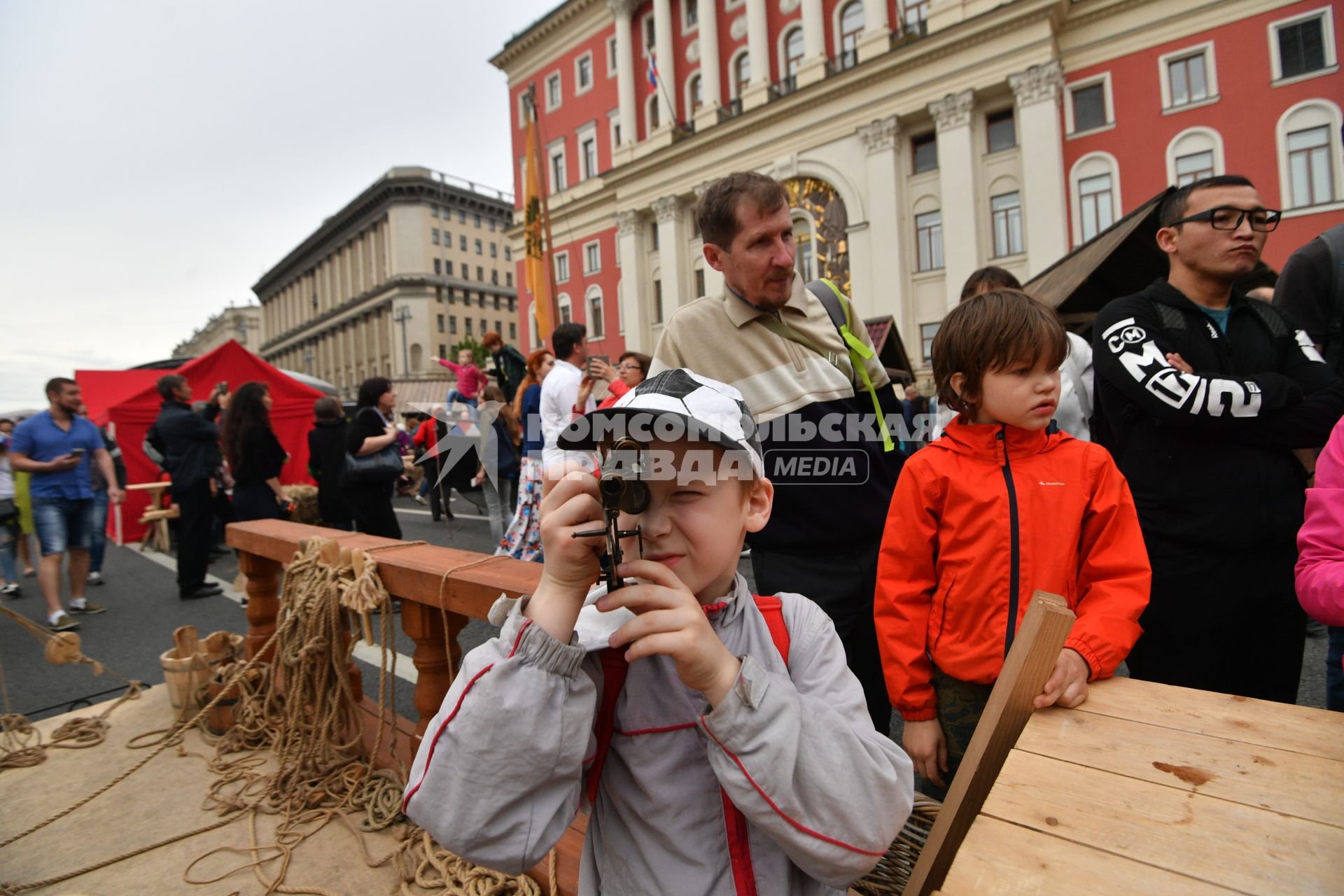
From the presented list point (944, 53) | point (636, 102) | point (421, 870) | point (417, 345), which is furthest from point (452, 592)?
point (417, 345)

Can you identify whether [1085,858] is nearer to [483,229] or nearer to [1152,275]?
[1152,275]

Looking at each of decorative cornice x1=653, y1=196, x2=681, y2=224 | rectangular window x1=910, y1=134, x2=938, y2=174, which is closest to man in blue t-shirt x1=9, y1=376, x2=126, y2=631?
rectangular window x1=910, y1=134, x2=938, y2=174

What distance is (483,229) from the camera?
72.7m

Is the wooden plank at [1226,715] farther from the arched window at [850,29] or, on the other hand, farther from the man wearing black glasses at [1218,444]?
the arched window at [850,29]

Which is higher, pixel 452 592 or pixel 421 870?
pixel 452 592

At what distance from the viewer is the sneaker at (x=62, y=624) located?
5.24 metres

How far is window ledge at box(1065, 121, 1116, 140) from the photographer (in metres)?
20.3

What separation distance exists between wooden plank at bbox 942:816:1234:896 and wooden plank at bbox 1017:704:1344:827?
206mm

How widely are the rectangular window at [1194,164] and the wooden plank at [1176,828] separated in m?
24.5

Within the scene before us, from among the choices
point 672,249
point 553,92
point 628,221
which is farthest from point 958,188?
point 553,92

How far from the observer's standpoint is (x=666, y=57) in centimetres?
3091

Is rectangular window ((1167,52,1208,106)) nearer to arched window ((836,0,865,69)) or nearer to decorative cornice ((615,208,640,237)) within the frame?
arched window ((836,0,865,69))

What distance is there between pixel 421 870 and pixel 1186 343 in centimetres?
289

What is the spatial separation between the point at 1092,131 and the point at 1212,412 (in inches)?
958
